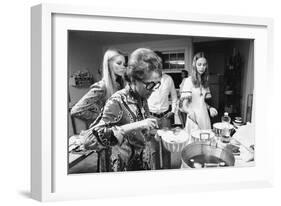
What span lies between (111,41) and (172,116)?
31.8 inches

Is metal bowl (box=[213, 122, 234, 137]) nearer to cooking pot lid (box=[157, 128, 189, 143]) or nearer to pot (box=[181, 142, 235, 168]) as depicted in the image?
pot (box=[181, 142, 235, 168])

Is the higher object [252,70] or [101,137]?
[252,70]

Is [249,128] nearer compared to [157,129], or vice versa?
[157,129]

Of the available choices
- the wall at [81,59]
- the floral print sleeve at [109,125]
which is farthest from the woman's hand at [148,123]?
the wall at [81,59]

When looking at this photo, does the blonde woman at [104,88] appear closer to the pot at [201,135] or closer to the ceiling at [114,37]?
the ceiling at [114,37]

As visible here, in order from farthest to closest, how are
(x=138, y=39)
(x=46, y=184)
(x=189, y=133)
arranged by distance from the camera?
(x=189, y=133) < (x=138, y=39) < (x=46, y=184)

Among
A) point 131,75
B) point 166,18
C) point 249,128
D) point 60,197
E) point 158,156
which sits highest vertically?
point 166,18

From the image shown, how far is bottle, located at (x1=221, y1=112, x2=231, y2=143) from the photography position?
3.46m

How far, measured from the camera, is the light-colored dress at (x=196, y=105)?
337 cm

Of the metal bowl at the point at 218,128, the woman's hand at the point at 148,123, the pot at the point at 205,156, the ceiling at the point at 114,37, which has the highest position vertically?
the ceiling at the point at 114,37

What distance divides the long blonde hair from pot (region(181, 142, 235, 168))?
81 centimetres

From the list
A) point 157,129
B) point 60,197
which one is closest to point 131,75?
point 157,129

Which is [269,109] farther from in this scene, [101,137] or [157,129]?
[101,137]

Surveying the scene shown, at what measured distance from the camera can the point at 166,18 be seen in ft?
10.5
